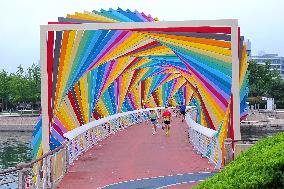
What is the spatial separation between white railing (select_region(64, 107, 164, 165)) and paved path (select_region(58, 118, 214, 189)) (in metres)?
0.30

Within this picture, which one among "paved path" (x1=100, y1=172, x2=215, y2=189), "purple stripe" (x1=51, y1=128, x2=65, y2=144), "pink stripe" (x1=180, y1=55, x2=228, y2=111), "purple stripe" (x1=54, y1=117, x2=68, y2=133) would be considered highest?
"pink stripe" (x1=180, y1=55, x2=228, y2=111)

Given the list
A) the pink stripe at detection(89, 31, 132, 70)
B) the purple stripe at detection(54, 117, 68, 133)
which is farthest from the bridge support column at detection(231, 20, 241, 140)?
the pink stripe at detection(89, 31, 132, 70)

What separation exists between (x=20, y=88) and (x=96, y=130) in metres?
51.1

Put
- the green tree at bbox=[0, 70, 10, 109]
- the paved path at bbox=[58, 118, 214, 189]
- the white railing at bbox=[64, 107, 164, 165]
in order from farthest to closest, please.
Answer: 1. the green tree at bbox=[0, 70, 10, 109]
2. the white railing at bbox=[64, 107, 164, 165]
3. the paved path at bbox=[58, 118, 214, 189]

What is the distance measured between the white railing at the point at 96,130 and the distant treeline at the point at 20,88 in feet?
120

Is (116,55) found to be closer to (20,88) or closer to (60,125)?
(60,125)

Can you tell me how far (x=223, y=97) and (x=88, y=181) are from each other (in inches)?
185

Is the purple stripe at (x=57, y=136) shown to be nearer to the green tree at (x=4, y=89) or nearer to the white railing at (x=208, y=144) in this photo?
the white railing at (x=208, y=144)

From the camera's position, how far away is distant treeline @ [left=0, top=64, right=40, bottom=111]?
7131 cm

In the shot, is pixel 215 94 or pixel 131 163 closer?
pixel 131 163

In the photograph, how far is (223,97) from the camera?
1462 centimetres

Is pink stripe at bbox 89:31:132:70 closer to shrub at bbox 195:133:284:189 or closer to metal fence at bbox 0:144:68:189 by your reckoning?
metal fence at bbox 0:144:68:189

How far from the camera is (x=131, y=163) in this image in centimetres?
1448

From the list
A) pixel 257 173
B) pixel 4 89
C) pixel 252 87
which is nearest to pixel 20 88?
pixel 4 89
